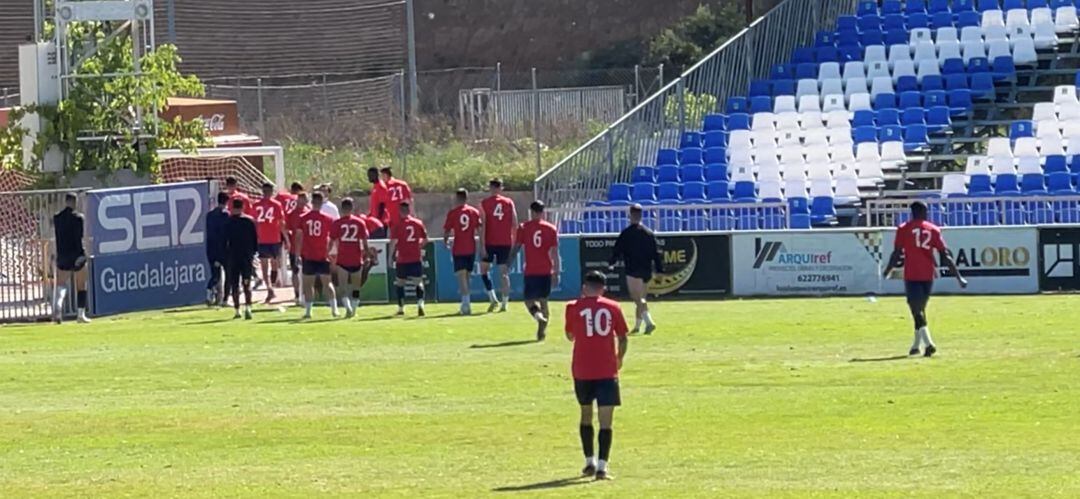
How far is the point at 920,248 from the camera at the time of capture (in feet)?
76.5

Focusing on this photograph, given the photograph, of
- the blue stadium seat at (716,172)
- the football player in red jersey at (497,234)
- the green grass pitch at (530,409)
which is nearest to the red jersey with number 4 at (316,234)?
the green grass pitch at (530,409)

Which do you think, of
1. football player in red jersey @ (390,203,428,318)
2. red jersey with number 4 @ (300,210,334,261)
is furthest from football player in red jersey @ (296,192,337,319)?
football player in red jersey @ (390,203,428,318)

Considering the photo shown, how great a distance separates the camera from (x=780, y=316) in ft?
95.2

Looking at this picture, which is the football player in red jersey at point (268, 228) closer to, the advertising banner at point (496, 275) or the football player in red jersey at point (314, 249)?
the advertising banner at point (496, 275)

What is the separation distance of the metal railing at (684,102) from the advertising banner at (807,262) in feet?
17.3

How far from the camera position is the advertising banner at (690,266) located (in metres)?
33.5

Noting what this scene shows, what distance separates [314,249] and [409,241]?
1471 millimetres

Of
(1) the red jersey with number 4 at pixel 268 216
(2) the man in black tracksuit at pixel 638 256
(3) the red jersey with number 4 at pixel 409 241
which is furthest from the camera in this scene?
(1) the red jersey with number 4 at pixel 268 216

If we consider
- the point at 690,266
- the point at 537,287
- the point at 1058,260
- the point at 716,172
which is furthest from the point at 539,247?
the point at 716,172

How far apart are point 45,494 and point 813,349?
11.6 metres

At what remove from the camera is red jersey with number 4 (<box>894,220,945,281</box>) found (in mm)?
23250

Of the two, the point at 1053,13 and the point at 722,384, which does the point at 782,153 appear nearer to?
the point at 1053,13

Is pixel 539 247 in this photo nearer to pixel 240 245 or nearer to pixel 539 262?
pixel 539 262

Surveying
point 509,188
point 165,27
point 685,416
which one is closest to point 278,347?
point 685,416
